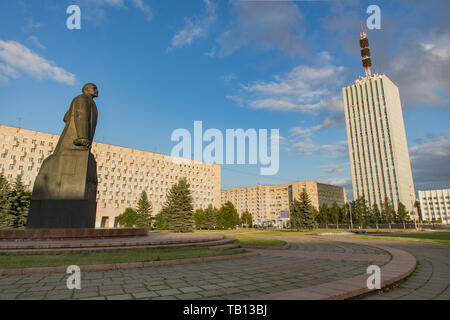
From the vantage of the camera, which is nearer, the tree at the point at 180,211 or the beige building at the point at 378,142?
the tree at the point at 180,211

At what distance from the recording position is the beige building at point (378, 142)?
98.1 m

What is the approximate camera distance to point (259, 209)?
137750 millimetres

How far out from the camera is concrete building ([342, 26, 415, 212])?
9812 centimetres

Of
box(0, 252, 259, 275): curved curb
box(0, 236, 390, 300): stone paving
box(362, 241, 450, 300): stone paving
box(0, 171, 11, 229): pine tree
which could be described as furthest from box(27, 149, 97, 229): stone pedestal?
box(0, 171, 11, 229): pine tree

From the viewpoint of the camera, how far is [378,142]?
4018 inches

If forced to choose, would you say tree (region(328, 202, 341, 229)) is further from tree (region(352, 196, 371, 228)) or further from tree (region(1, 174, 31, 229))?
tree (region(1, 174, 31, 229))

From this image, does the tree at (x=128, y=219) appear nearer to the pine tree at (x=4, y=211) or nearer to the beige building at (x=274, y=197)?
the pine tree at (x=4, y=211)

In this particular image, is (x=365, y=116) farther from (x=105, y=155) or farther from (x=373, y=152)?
(x=105, y=155)

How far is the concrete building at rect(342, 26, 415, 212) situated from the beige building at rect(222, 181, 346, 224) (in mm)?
25711

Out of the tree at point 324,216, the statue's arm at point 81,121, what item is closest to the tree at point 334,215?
the tree at point 324,216

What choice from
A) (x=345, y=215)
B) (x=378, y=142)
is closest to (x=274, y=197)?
(x=378, y=142)

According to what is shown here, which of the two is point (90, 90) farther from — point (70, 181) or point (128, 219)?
point (128, 219)
